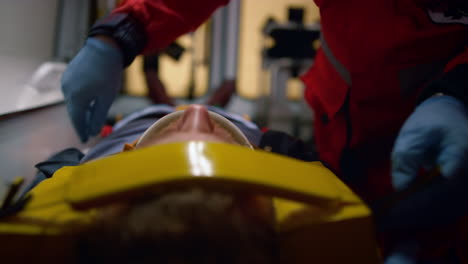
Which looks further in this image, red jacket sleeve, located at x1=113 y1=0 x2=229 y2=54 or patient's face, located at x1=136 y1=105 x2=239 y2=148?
red jacket sleeve, located at x1=113 y1=0 x2=229 y2=54

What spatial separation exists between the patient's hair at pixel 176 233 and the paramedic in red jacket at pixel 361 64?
0.33 meters

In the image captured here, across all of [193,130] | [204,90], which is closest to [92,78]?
[193,130]

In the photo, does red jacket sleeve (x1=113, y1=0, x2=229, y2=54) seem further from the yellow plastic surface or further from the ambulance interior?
the yellow plastic surface

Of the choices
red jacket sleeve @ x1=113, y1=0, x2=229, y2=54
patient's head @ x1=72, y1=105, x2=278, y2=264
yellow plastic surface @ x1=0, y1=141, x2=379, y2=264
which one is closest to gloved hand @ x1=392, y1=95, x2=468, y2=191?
yellow plastic surface @ x1=0, y1=141, x2=379, y2=264

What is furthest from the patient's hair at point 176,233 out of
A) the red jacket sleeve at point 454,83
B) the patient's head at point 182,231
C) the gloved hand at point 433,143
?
A: the red jacket sleeve at point 454,83

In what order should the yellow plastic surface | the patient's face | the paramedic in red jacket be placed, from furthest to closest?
the paramedic in red jacket
the patient's face
the yellow plastic surface

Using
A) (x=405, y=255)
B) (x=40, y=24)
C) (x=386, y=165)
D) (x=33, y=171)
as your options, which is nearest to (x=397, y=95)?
(x=386, y=165)

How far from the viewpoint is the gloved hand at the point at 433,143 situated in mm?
371

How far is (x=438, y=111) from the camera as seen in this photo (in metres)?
0.43

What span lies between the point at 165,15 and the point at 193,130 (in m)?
0.38

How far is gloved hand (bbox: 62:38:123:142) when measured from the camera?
2.18 ft

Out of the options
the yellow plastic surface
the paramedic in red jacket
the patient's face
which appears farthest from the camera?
the paramedic in red jacket

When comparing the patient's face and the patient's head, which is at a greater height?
the patient's face

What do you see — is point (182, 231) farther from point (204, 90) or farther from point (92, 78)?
point (204, 90)
